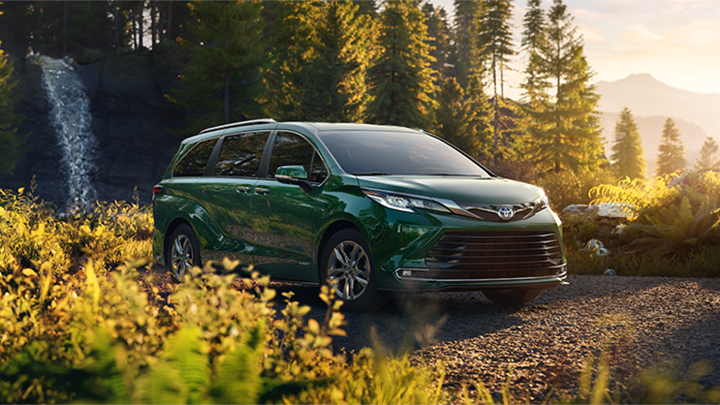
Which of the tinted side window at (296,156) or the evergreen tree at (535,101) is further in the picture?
the evergreen tree at (535,101)

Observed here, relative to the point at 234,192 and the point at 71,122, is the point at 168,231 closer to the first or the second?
the point at 234,192

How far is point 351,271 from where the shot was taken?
17.1 feet

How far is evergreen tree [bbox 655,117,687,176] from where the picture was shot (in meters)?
69.9

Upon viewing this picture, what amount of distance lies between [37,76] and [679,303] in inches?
2086

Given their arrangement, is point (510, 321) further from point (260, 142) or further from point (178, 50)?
point (178, 50)

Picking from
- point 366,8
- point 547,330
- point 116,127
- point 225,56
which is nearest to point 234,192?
point 547,330

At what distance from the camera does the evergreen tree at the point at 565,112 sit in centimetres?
4147

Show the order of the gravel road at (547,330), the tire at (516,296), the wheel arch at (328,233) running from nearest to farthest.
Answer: the gravel road at (547,330), the wheel arch at (328,233), the tire at (516,296)

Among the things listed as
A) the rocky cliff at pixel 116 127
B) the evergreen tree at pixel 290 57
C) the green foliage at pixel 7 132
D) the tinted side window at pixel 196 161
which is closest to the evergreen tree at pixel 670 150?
the evergreen tree at pixel 290 57

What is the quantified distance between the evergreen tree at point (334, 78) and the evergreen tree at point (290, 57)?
3.29ft

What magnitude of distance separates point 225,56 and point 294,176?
110 ft

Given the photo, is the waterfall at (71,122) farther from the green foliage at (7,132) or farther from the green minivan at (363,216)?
the green minivan at (363,216)

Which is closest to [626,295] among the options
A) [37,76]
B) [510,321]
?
[510,321]

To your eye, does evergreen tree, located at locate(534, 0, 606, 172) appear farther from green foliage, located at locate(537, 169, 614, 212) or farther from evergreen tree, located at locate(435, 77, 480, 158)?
green foliage, located at locate(537, 169, 614, 212)
